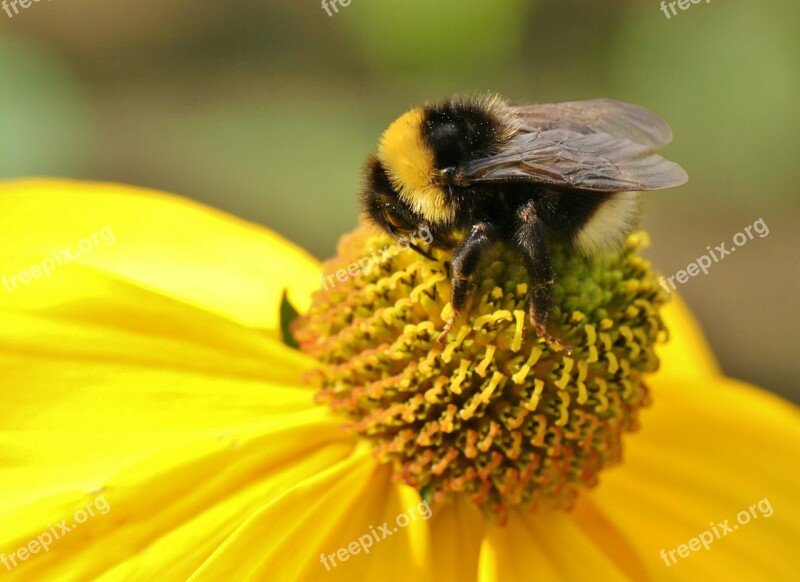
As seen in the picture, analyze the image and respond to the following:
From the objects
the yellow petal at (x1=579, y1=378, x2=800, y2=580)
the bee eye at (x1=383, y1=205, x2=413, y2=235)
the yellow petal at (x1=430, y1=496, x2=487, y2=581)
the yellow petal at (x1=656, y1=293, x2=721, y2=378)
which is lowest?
the yellow petal at (x1=579, y1=378, x2=800, y2=580)

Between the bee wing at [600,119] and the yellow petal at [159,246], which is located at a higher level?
the yellow petal at [159,246]

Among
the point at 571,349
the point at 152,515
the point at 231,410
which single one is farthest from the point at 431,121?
the point at 152,515

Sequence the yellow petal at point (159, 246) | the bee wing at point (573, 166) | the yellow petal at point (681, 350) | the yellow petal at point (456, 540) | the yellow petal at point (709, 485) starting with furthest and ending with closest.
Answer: the yellow petal at point (681, 350) < the yellow petal at point (159, 246) < the yellow petal at point (709, 485) < the yellow petal at point (456, 540) < the bee wing at point (573, 166)

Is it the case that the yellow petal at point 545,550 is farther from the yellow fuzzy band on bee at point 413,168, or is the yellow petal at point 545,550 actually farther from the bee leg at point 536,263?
the yellow fuzzy band on bee at point 413,168

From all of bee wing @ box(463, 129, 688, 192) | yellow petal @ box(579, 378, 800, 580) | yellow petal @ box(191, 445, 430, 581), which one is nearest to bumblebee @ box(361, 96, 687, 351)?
bee wing @ box(463, 129, 688, 192)

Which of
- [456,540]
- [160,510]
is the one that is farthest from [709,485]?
[160,510]

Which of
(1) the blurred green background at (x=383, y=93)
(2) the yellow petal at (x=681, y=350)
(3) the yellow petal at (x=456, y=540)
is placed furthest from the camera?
(1) the blurred green background at (x=383, y=93)

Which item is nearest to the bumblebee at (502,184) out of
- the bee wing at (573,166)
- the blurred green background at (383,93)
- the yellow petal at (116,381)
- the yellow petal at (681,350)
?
the bee wing at (573,166)

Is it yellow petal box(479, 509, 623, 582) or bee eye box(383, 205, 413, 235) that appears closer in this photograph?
bee eye box(383, 205, 413, 235)

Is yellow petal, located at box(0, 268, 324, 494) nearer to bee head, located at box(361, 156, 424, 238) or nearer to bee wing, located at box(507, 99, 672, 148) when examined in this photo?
bee head, located at box(361, 156, 424, 238)

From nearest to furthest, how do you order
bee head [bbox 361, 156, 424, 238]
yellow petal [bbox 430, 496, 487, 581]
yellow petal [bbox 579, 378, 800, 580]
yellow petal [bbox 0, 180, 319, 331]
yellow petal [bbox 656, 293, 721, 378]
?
1. bee head [bbox 361, 156, 424, 238]
2. yellow petal [bbox 430, 496, 487, 581]
3. yellow petal [bbox 579, 378, 800, 580]
4. yellow petal [bbox 0, 180, 319, 331]
5. yellow petal [bbox 656, 293, 721, 378]
